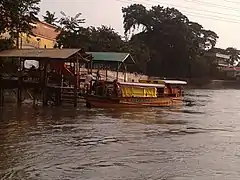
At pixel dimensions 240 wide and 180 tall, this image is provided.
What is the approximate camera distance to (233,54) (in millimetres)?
117438

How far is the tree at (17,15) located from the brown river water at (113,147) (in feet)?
25.4

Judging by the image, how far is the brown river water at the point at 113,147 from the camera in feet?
38.3

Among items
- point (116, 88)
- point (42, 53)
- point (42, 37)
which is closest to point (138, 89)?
point (116, 88)

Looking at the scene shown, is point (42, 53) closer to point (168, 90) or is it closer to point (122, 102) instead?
point (122, 102)

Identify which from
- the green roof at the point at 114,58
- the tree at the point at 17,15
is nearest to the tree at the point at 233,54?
the green roof at the point at 114,58

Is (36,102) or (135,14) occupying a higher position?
(135,14)

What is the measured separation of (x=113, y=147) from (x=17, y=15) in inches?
703

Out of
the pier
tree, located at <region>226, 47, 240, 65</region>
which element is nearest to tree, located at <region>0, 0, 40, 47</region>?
the pier

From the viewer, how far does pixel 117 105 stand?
29.6 m

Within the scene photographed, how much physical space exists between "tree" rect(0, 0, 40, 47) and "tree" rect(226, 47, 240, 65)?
8867 centimetres

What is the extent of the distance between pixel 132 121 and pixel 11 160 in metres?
11.7

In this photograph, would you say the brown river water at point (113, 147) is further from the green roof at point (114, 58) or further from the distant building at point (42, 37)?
the distant building at point (42, 37)

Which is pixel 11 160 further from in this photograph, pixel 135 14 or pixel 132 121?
pixel 135 14

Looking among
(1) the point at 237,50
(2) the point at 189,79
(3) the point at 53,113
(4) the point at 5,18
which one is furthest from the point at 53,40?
(1) the point at 237,50
